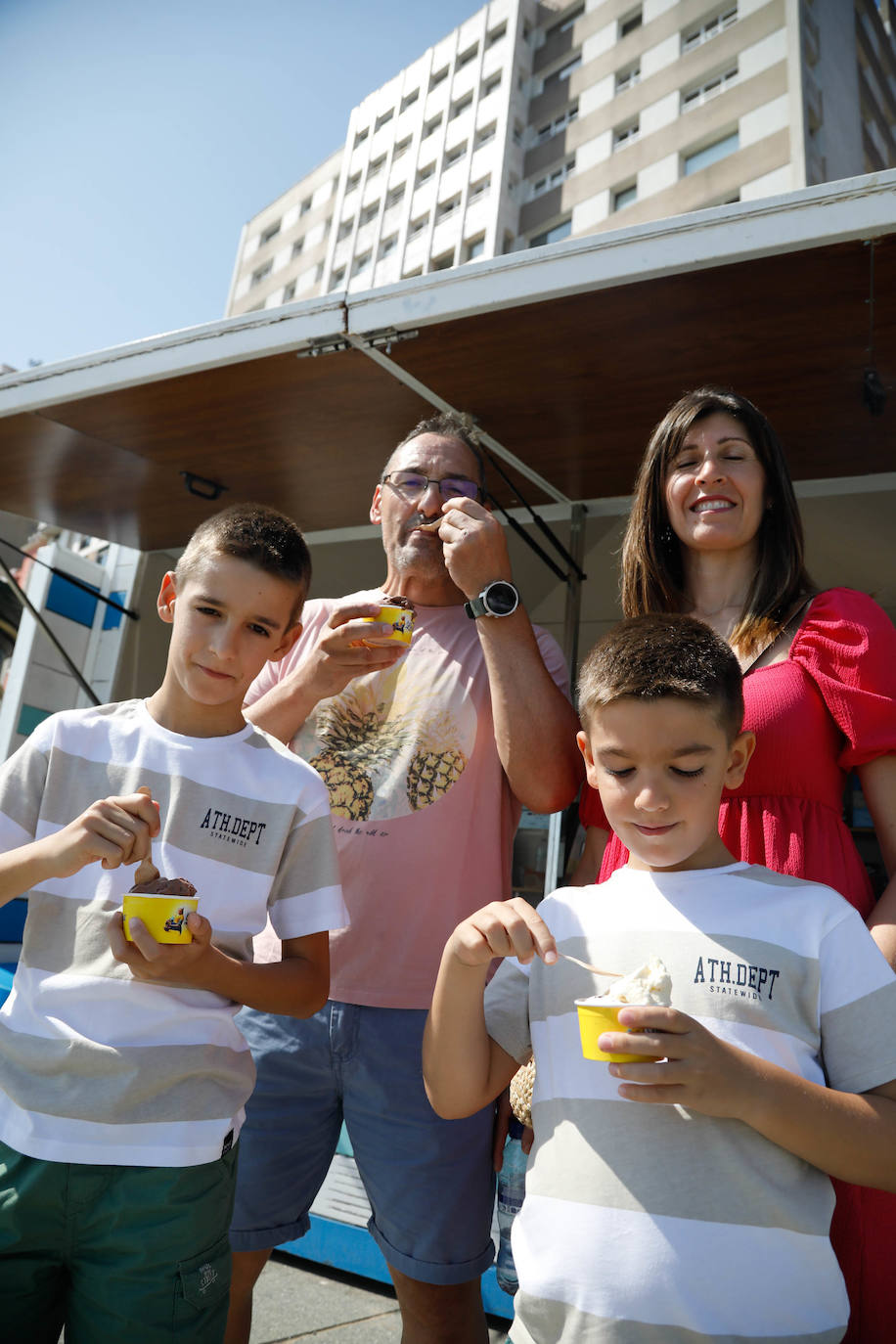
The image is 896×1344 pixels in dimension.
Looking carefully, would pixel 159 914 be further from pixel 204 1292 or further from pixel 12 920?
pixel 12 920

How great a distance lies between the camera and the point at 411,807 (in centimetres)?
200

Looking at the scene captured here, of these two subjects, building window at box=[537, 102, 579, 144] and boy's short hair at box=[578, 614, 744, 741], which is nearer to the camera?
boy's short hair at box=[578, 614, 744, 741]

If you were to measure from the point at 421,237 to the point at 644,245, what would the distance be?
41.5 m

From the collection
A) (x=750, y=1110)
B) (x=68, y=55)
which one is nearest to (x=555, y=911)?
(x=750, y=1110)

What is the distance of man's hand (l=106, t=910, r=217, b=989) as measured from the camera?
→ 4.03 ft

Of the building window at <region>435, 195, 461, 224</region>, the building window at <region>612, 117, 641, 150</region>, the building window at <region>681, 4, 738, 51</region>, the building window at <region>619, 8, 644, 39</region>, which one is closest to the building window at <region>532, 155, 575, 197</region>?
the building window at <region>612, 117, 641, 150</region>

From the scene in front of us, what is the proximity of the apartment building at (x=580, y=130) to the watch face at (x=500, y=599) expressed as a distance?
25263 millimetres

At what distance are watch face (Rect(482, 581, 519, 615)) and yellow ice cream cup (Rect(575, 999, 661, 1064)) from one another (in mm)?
1061

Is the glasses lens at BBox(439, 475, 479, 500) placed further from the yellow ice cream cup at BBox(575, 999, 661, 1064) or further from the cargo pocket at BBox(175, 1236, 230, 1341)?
the cargo pocket at BBox(175, 1236, 230, 1341)

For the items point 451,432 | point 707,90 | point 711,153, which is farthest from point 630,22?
point 451,432

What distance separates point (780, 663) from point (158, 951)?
3.67 ft

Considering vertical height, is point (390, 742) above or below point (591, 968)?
above

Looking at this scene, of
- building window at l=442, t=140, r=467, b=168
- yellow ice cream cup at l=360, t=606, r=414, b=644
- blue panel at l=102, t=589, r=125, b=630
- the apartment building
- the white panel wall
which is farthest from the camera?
building window at l=442, t=140, r=467, b=168

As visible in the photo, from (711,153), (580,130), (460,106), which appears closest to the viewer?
(711,153)
